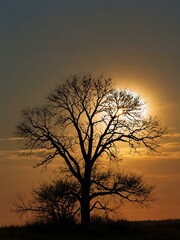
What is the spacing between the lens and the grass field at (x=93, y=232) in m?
31.4

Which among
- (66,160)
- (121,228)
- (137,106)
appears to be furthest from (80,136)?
(121,228)

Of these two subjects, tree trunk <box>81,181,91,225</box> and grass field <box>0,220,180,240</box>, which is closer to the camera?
grass field <box>0,220,180,240</box>

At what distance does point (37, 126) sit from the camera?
1545 inches

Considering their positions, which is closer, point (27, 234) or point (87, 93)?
point (27, 234)

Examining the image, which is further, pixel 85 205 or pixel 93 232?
pixel 85 205

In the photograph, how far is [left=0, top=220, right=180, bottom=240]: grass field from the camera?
31375mm

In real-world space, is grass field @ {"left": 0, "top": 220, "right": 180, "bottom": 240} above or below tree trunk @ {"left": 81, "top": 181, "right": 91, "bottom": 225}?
below

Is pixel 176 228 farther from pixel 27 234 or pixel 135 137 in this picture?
pixel 27 234

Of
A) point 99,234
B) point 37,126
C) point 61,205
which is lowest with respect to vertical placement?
point 99,234

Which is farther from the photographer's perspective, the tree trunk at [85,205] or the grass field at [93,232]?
the tree trunk at [85,205]

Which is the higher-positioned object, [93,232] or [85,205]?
[85,205]

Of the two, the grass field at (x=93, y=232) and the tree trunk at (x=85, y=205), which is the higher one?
the tree trunk at (x=85, y=205)

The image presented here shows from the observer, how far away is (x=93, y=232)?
33.1 m

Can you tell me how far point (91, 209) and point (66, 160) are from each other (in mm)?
3728
